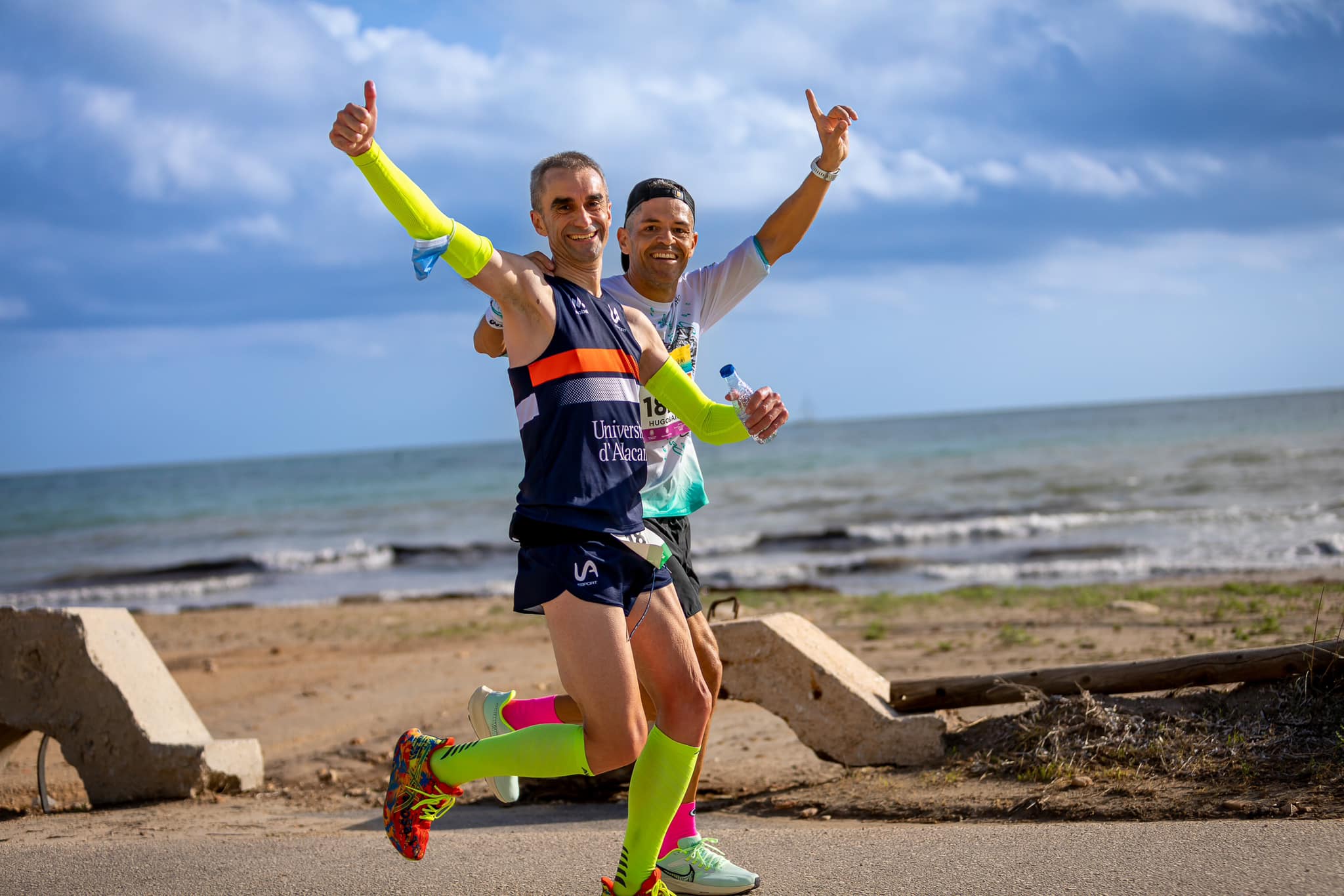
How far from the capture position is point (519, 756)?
316 cm

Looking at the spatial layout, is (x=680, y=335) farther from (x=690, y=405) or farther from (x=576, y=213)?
(x=576, y=213)

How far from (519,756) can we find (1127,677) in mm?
2946

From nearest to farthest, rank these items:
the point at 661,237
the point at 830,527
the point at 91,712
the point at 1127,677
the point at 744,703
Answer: the point at 661,237 → the point at 1127,677 → the point at 91,712 → the point at 744,703 → the point at 830,527

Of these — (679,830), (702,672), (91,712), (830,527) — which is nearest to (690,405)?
(702,672)

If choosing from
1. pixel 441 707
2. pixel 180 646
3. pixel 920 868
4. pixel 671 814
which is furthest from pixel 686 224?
pixel 180 646

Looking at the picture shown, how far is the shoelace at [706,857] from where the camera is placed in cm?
347

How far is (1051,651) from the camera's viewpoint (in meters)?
8.40

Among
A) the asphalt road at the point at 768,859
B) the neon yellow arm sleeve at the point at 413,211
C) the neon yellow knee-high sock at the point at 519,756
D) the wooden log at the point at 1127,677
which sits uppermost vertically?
the neon yellow arm sleeve at the point at 413,211

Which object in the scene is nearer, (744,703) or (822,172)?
(822,172)

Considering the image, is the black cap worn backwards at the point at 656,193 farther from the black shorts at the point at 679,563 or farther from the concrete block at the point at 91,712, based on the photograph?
the concrete block at the point at 91,712

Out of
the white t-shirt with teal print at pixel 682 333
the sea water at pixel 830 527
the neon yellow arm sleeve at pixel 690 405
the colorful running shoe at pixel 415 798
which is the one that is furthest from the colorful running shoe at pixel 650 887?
the sea water at pixel 830 527

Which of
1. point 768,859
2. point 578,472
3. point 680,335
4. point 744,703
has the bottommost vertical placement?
point 744,703

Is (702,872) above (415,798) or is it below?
below

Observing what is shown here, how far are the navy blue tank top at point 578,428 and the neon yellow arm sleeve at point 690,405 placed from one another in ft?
0.78
